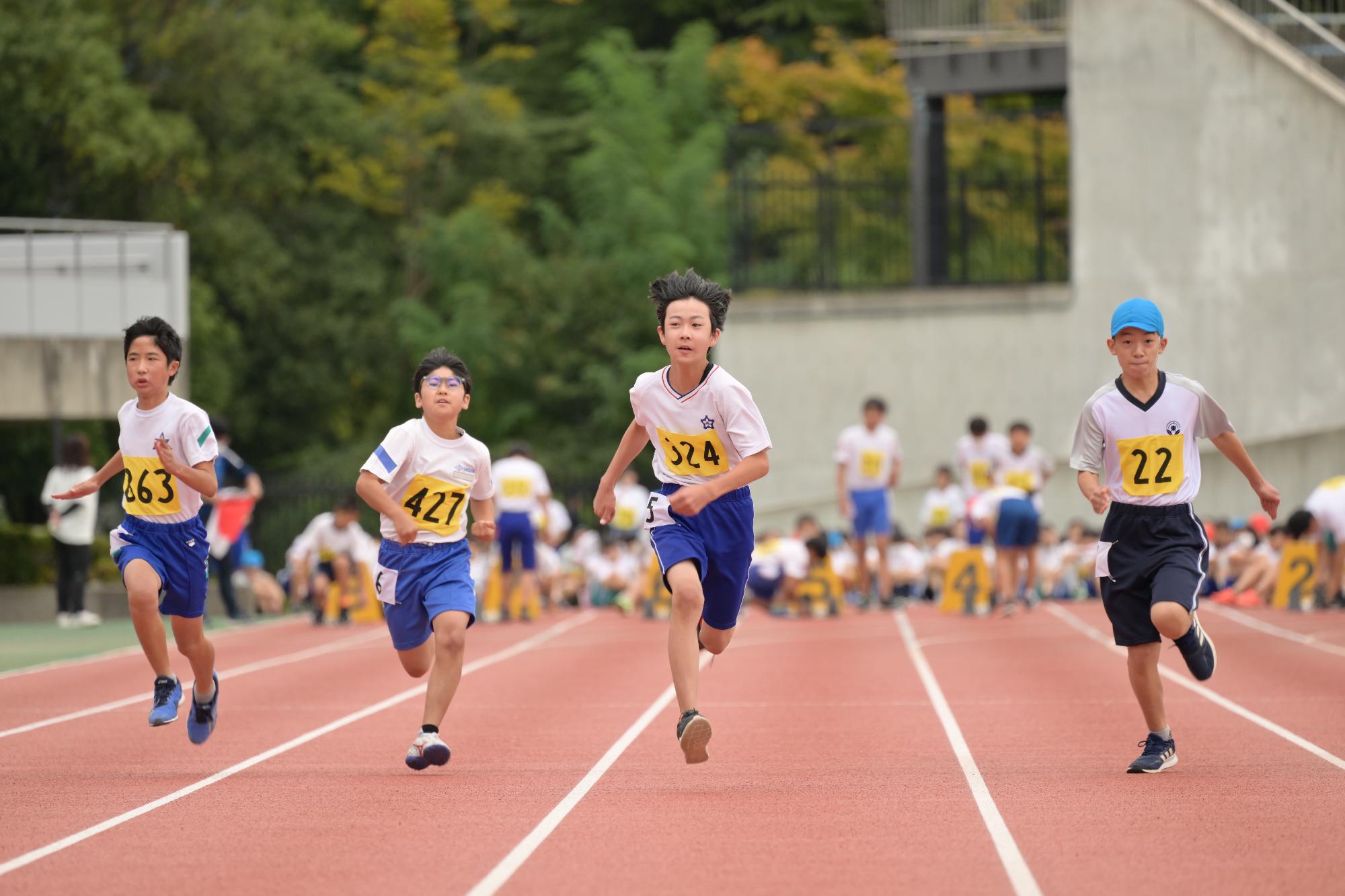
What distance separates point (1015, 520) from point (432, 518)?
11523 mm

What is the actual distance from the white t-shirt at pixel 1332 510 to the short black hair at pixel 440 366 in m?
13.4

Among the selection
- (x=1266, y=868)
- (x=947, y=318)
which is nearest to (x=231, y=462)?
(x=947, y=318)

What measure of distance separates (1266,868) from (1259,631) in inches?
473

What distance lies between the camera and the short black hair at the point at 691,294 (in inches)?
344

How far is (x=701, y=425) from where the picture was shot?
28.6 ft

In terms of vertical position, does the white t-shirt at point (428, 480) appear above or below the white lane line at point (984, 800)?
above

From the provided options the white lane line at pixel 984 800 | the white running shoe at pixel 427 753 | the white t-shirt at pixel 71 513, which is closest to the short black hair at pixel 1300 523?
the white lane line at pixel 984 800

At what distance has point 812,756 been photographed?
958 cm

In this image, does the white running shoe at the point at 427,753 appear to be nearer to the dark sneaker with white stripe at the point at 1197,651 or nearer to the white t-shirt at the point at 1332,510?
the dark sneaker with white stripe at the point at 1197,651

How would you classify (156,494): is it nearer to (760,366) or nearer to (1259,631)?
(1259,631)

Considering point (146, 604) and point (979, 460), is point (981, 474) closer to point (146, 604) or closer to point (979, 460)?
point (979, 460)

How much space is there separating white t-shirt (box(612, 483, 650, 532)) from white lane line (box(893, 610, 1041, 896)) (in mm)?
10183

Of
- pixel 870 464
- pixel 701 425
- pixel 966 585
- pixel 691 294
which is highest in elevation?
pixel 691 294

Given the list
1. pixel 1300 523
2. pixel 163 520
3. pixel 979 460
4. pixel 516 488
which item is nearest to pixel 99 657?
pixel 516 488
